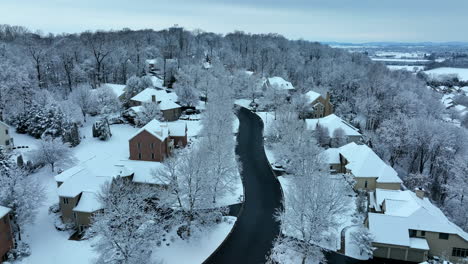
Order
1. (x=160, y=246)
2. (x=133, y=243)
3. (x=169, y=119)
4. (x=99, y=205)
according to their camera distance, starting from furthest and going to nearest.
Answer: (x=169, y=119)
(x=99, y=205)
(x=160, y=246)
(x=133, y=243)

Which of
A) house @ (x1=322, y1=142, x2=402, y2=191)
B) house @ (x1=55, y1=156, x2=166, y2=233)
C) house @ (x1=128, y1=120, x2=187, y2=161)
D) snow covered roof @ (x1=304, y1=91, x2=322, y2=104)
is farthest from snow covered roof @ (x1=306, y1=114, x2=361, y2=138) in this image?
house @ (x1=55, y1=156, x2=166, y2=233)

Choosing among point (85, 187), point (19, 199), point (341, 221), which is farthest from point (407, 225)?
point (19, 199)

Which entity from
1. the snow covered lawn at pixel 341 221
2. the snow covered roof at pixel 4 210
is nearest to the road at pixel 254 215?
the snow covered lawn at pixel 341 221

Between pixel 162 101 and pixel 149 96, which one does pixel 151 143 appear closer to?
pixel 162 101

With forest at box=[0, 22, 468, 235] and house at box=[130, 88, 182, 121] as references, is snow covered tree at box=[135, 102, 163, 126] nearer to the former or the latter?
house at box=[130, 88, 182, 121]

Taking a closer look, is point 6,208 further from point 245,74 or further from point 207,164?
point 245,74

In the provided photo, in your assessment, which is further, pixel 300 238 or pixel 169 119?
pixel 169 119

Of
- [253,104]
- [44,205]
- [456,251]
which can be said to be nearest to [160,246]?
[44,205]

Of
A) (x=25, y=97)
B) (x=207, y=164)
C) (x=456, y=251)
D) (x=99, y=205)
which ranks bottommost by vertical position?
(x=456, y=251)
